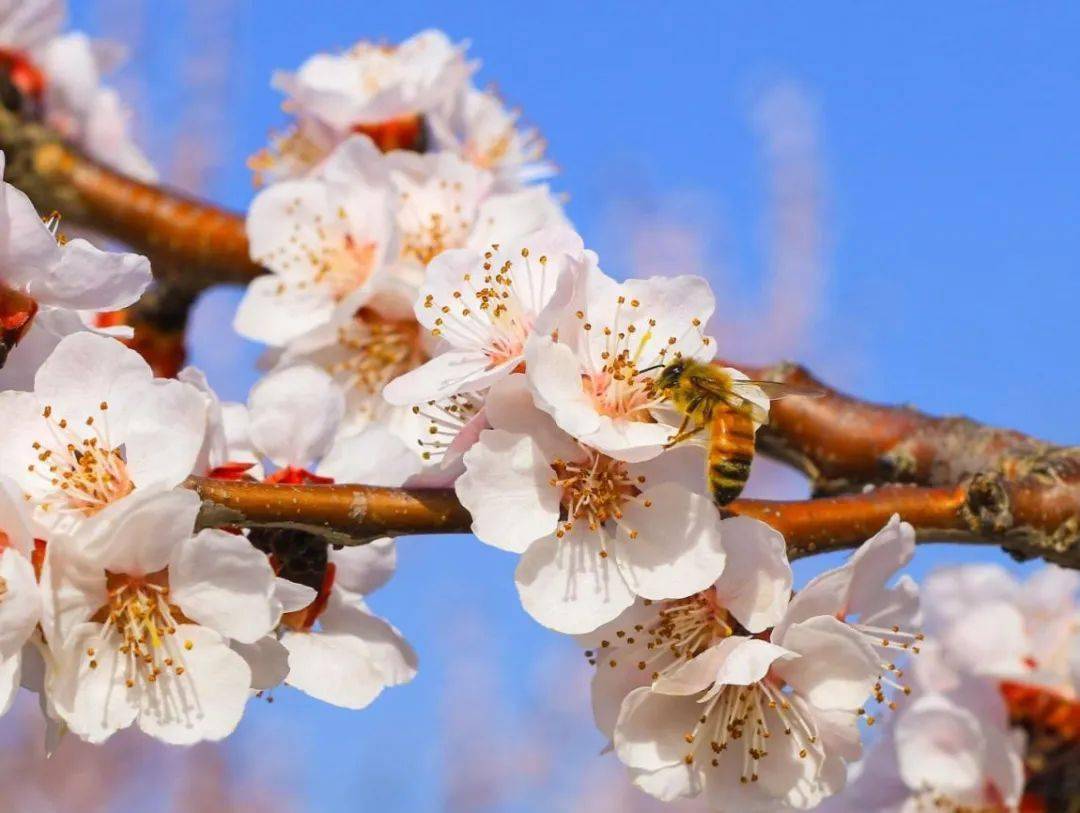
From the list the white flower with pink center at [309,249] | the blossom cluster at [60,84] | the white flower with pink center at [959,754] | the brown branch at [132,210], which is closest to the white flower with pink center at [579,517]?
the white flower with pink center at [309,249]

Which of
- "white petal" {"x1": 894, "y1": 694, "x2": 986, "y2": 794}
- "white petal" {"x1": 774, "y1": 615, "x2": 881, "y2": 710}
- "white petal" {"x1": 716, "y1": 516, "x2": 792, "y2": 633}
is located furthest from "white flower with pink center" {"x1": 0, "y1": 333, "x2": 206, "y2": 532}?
"white petal" {"x1": 894, "y1": 694, "x2": 986, "y2": 794}

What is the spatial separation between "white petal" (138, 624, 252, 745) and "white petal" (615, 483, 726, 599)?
19.2 inches

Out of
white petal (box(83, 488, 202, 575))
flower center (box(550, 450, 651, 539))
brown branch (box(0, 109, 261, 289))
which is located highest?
brown branch (box(0, 109, 261, 289))

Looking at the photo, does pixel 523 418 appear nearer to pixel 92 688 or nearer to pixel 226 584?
pixel 226 584

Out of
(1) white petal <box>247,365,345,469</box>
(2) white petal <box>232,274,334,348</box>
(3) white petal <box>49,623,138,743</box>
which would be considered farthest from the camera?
(2) white petal <box>232,274,334,348</box>

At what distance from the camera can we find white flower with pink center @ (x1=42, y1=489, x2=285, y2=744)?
5.00ft

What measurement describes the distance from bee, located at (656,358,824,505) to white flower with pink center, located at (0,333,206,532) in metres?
0.60

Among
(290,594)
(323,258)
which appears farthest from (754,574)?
(323,258)

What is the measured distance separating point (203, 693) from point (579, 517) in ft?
1.67

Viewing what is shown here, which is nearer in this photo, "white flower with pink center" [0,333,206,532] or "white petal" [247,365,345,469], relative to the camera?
"white flower with pink center" [0,333,206,532]

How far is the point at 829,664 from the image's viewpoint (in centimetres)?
179

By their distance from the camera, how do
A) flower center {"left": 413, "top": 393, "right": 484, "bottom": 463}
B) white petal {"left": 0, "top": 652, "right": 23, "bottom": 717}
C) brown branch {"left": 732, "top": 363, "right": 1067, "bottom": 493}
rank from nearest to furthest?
white petal {"left": 0, "top": 652, "right": 23, "bottom": 717}
flower center {"left": 413, "top": 393, "right": 484, "bottom": 463}
brown branch {"left": 732, "top": 363, "right": 1067, "bottom": 493}

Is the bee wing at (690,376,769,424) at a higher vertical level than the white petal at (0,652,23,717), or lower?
higher

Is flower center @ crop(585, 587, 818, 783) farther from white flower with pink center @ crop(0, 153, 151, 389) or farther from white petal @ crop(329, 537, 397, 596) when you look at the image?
white flower with pink center @ crop(0, 153, 151, 389)
